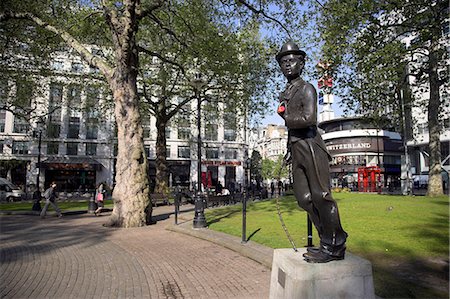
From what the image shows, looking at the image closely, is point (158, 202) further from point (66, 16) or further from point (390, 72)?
point (390, 72)

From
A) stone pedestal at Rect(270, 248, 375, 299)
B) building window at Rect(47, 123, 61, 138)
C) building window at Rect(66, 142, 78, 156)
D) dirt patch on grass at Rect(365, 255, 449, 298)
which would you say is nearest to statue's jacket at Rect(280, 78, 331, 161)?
stone pedestal at Rect(270, 248, 375, 299)

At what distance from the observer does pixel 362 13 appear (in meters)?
16.5

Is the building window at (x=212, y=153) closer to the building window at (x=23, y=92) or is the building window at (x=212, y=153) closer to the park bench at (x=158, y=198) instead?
the park bench at (x=158, y=198)

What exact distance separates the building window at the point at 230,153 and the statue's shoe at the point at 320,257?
49.5 metres

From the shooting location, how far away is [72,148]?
45.7m

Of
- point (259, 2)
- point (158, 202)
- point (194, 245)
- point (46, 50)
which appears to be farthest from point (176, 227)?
point (46, 50)

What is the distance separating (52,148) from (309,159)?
4774 cm

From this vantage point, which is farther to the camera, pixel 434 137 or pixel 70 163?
pixel 70 163

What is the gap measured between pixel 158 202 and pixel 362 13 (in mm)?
17121

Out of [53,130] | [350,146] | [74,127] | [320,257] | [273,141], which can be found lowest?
[320,257]

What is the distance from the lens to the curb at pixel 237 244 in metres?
6.37

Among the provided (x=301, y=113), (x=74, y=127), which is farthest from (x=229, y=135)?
(x=301, y=113)

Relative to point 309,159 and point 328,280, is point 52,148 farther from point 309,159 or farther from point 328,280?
point 328,280

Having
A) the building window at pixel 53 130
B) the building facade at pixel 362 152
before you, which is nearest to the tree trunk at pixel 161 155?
the building window at pixel 53 130
